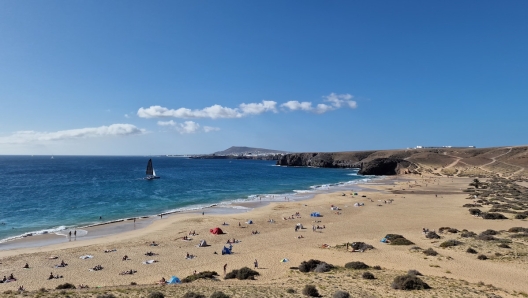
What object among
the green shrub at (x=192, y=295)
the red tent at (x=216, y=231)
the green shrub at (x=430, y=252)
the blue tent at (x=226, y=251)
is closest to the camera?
the green shrub at (x=192, y=295)

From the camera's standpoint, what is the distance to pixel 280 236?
3300cm

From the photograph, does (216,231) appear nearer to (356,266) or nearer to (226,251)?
(226,251)

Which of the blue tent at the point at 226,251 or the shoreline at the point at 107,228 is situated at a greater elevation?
the blue tent at the point at 226,251

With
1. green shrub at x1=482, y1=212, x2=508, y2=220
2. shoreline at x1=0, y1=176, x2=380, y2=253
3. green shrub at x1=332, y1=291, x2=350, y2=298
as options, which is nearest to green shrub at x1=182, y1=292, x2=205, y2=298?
green shrub at x1=332, y1=291, x2=350, y2=298

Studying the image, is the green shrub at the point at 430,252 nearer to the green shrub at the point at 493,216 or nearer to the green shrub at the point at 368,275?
the green shrub at the point at 368,275

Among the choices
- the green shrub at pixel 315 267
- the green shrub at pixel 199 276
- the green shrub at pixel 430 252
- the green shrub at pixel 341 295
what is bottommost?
the green shrub at pixel 199 276

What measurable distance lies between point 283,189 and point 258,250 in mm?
50679

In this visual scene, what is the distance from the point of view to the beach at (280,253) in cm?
1900

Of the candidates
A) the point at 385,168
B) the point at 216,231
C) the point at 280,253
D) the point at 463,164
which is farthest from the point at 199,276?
the point at 463,164

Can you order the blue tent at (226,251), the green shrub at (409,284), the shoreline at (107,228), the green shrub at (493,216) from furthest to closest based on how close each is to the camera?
the green shrub at (493,216) → the shoreline at (107,228) → the blue tent at (226,251) → the green shrub at (409,284)

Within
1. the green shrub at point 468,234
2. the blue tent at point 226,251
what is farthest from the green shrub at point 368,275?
the green shrub at point 468,234

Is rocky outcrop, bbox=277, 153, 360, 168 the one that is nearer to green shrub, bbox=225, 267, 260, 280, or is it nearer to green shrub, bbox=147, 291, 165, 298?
green shrub, bbox=225, 267, 260, 280

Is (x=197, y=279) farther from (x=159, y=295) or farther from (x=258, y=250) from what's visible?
(x=258, y=250)

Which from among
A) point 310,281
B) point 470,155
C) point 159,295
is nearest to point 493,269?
point 310,281
